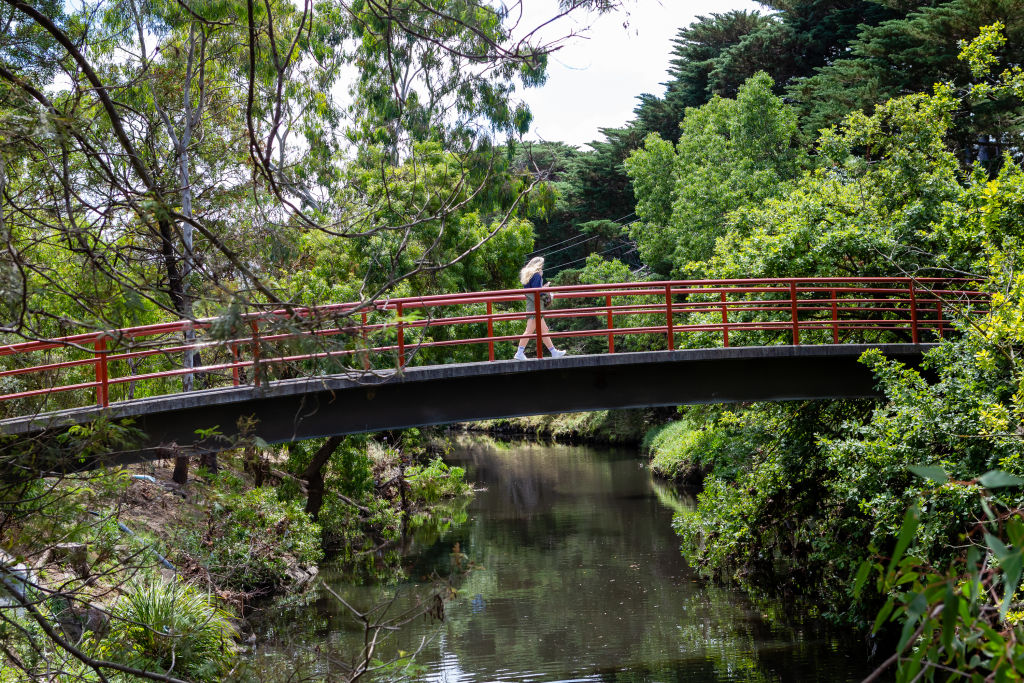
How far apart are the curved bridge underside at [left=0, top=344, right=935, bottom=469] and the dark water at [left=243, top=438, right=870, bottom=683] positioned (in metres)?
2.04

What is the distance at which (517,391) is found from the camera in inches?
535

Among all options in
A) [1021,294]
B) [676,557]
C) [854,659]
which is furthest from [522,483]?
[1021,294]

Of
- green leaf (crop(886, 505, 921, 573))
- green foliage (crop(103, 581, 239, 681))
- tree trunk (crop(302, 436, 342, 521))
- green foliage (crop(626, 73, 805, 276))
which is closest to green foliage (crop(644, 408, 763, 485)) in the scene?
tree trunk (crop(302, 436, 342, 521))

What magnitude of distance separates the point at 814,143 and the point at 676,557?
739 inches

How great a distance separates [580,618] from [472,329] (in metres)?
11.9

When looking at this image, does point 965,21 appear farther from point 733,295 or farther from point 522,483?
point 522,483

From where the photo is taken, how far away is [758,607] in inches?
654

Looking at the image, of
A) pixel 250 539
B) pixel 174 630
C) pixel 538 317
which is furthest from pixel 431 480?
pixel 174 630

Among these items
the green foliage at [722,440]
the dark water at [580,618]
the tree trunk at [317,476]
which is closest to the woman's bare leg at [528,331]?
the dark water at [580,618]

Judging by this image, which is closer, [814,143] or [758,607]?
[758,607]

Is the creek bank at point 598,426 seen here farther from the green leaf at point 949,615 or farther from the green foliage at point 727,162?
the green leaf at point 949,615

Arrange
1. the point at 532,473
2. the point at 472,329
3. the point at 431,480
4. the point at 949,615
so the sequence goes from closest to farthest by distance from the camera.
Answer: the point at 949,615 < the point at 431,480 < the point at 472,329 < the point at 532,473

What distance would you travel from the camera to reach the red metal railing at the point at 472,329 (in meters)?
4.93

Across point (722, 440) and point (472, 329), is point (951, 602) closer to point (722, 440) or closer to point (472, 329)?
point (722, 440)
